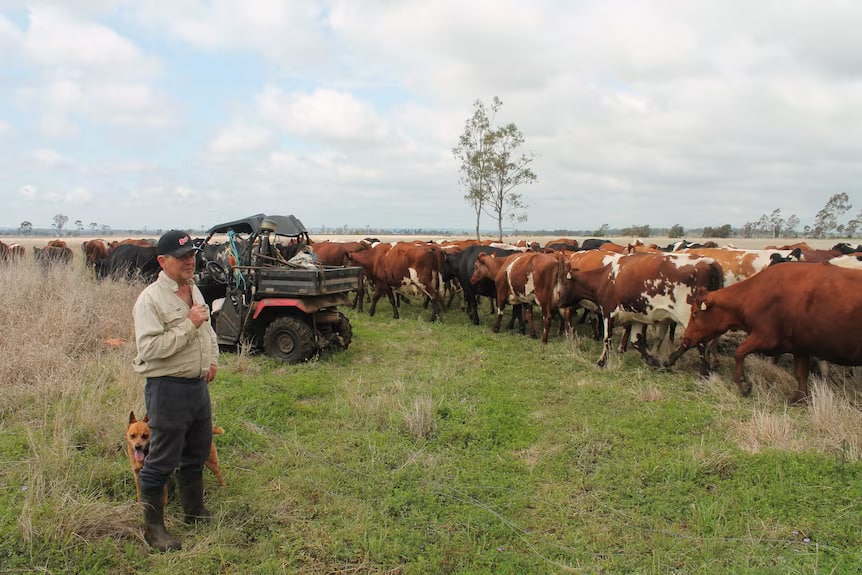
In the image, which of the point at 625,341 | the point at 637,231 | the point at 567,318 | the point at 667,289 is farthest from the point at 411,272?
the point at 637,231

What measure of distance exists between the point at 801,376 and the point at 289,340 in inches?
279

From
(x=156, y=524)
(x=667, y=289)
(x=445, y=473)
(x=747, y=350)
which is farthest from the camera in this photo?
(x=667, y=289)

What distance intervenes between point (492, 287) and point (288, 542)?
31.9 feet

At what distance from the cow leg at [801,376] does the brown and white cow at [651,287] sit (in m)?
1.42

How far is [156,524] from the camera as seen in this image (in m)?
3.70

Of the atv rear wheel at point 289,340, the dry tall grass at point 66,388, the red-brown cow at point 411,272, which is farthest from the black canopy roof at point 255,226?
the red-brown cow at point 411,272

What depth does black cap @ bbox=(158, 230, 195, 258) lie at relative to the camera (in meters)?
3.56

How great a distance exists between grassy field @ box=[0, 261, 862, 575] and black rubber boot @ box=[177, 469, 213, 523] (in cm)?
11

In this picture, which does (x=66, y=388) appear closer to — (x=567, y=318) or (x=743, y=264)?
(x=567, y=318)

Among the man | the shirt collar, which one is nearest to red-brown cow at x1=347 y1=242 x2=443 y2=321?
the man

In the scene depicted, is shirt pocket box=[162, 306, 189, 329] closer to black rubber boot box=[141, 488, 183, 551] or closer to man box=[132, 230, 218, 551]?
man box=[132, 230, 218, 551]

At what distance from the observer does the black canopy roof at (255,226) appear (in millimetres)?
9133

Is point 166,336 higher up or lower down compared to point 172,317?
lower down

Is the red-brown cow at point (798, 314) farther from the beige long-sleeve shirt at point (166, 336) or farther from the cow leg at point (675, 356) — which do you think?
the beige long-sleeve shirt at point (166, 336)
